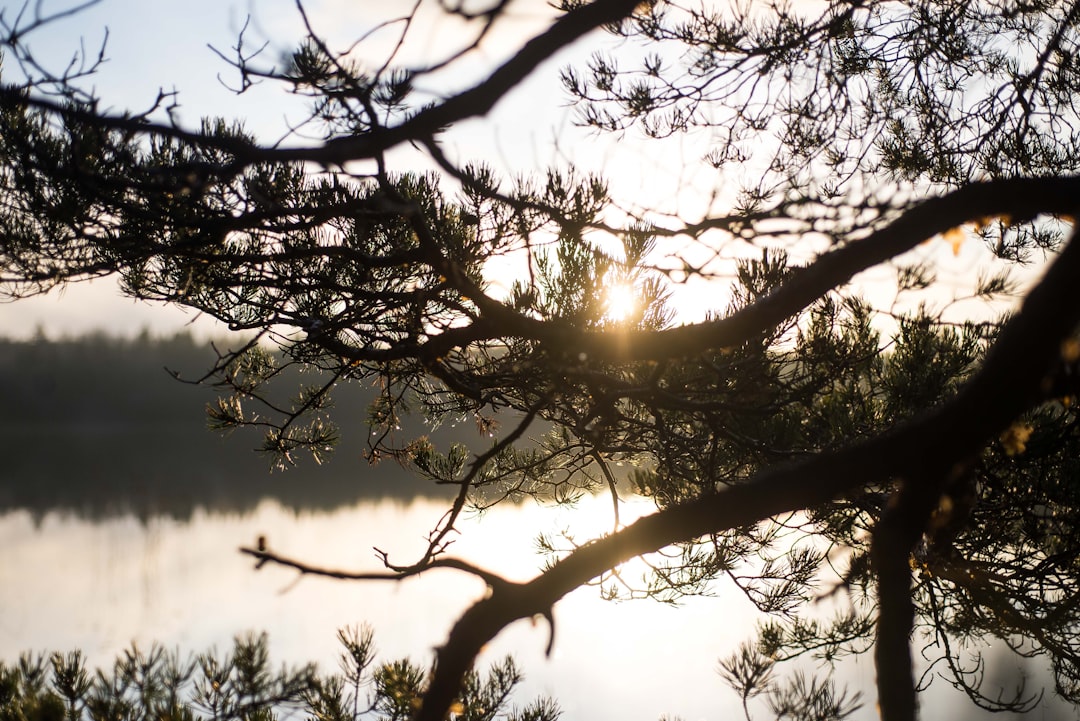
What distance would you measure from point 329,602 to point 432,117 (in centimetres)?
588

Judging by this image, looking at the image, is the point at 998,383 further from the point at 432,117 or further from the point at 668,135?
the point at 668,135

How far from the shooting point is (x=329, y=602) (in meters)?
6.18

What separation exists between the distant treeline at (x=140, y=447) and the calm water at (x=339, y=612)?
1459mm

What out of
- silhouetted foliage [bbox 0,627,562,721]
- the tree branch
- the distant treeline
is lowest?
silhouetted foliage [bbox 0,627,562,721]

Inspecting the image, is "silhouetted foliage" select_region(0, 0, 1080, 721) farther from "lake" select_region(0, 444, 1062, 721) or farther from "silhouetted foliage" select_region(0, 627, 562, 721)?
"lake" select_region(0, 444, 1062, 721)

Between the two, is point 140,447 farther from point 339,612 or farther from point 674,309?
point 674,309

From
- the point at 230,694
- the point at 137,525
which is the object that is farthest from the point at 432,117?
the point at 137,525

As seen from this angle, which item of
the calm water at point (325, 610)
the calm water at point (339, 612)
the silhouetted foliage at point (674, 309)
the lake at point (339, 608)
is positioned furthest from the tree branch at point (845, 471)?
the calm water at point (325, 610)

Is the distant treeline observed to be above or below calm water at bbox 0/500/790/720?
above

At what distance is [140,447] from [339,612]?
16.2 metres

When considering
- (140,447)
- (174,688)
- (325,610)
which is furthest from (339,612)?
(140,447)

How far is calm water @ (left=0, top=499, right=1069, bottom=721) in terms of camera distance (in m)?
5.06

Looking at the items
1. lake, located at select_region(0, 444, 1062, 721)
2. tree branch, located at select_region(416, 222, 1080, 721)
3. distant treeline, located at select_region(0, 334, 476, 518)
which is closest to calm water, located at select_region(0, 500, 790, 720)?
lake, located at select_region(0, 444, 1062, 721)

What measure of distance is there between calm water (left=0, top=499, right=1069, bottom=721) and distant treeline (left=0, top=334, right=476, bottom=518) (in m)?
1.46
